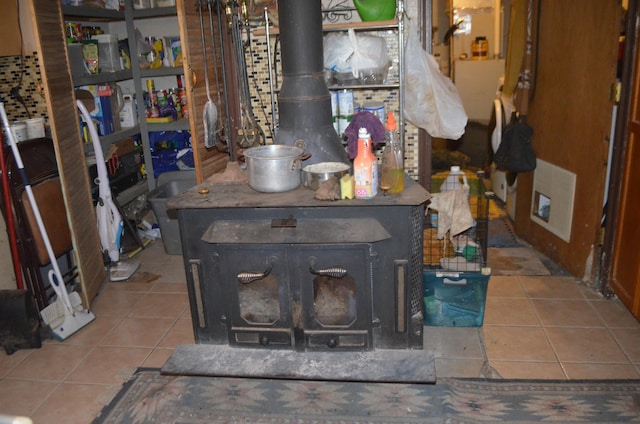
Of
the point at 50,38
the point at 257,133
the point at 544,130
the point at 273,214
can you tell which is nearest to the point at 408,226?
the point at 273,214

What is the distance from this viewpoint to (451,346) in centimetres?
237

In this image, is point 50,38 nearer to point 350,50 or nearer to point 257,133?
point 257,133

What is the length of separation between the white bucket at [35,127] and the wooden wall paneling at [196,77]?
30.2 inches

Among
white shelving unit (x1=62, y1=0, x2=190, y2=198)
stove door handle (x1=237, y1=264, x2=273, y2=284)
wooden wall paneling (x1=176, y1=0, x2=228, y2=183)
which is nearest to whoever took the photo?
stove door handle (x1=237, y1=264, x2=273, y2=284)

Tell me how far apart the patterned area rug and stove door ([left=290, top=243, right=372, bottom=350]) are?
0.66ft

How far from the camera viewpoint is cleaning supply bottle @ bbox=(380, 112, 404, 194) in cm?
206

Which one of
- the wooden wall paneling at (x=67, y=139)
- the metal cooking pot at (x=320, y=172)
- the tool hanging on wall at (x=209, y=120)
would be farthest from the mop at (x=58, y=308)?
the metal cooking pot at (x=320, y=172)

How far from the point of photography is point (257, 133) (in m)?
2.46

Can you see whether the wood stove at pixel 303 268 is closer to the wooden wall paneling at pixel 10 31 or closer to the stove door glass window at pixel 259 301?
the stove door glass window at pixel 259 301

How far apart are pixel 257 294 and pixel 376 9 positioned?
143cm

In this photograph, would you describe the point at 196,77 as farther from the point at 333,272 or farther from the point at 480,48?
the point at 480,48

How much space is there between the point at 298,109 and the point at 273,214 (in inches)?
19.0

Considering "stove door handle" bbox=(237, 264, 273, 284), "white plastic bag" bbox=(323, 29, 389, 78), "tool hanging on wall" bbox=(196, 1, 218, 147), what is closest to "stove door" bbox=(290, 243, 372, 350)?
"stove door handle" bbox=(237, 264, 273, 284)

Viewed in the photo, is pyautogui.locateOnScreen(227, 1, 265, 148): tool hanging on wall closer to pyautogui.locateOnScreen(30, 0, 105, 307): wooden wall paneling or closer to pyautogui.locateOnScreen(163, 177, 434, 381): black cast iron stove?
pyautogui.locateOnScreen(163, 177, 434, 381): black cast iron stove
